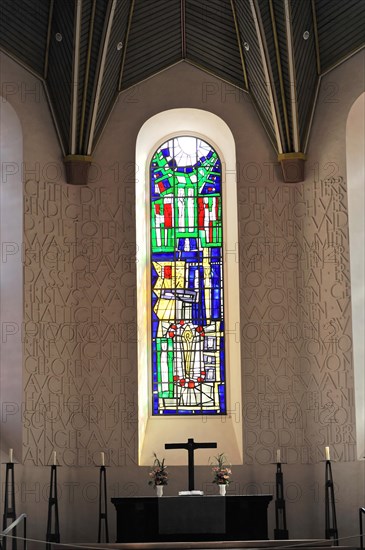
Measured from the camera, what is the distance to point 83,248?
13.5m

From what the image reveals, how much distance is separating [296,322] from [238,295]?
35.7 inches

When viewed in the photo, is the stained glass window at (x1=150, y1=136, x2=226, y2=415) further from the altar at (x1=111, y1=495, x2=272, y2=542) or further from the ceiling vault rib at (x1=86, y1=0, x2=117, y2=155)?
the altar at (x1=111, y1=495, x2=272, y2=542)

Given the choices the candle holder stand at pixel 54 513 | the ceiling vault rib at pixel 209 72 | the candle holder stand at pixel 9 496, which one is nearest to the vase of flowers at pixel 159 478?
the candle holder stand at pixel 54 513

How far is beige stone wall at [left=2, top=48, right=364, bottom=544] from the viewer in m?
12.9

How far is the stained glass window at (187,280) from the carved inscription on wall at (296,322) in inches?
30.0

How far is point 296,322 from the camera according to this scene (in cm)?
1330

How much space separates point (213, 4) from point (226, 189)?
2712 millimetres

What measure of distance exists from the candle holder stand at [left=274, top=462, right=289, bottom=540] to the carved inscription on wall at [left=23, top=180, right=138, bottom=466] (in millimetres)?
2017

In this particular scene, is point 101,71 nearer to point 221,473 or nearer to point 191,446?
point 191,446

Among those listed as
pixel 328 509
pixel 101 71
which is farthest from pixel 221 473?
pixel 101 71

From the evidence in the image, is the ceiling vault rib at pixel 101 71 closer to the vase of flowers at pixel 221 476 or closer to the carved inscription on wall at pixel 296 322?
the carved inscription on wall at pixel 296 322

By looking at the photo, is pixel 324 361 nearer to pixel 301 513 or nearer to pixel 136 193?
pixel 301 513

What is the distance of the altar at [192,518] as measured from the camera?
1141 cm

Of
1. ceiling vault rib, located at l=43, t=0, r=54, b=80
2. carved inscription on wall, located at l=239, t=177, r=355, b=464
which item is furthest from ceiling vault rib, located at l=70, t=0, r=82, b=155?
carved inscription on wall, located at l=239, t=177, r=355, b=464
